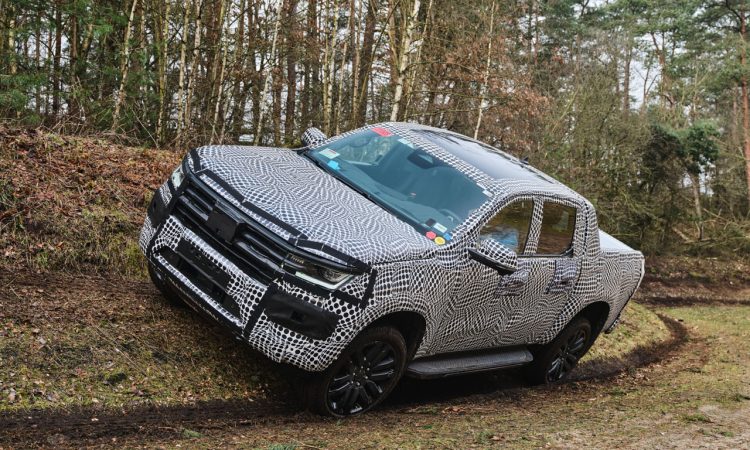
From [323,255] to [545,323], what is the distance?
3025mm

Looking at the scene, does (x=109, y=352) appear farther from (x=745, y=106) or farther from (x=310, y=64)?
(x=745, y=106)

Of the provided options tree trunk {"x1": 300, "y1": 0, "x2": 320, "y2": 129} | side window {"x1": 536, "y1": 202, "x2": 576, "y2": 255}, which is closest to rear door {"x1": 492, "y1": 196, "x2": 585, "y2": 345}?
side window {"x1": 536, "y1": 202, "x2": 576, "y2": 255}

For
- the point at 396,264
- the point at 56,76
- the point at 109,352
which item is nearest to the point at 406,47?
the point at 56,76

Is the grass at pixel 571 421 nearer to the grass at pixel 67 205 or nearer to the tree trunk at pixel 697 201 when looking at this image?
the grass at pixel 67 205

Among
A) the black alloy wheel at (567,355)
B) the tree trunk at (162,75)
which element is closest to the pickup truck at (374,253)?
the black alloy wheel at (567,355)

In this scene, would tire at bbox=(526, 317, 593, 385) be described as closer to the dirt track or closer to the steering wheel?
the dirt track

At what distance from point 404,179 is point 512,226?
3.15 feet

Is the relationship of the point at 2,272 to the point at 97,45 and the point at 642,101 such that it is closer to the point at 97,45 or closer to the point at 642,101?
the point at 97,45

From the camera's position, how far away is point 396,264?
4824mm

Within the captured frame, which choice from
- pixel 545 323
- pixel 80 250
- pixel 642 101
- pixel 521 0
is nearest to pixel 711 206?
pixel 642 101

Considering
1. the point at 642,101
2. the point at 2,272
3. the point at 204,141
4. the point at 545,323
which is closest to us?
the point at 2,272

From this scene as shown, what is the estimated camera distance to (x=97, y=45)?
14516 mm

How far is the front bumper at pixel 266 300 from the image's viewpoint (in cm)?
459

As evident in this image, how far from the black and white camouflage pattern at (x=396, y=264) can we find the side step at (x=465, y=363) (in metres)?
0.11
